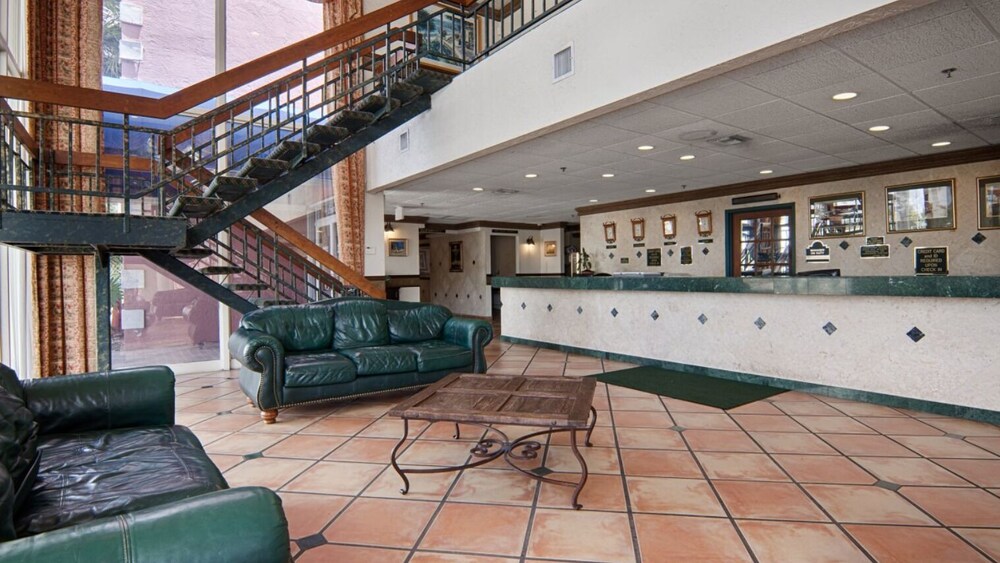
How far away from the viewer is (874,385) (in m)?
4.13

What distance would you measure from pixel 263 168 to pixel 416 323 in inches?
78.6

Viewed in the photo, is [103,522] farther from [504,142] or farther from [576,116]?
[504,142]

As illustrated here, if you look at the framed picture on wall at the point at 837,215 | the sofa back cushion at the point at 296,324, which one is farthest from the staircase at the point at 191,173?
the framed picture on wall at the point at 837,215

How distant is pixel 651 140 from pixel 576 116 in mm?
1292

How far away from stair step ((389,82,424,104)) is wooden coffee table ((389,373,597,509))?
3.72m

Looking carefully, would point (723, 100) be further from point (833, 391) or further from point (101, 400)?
point (101, 400)

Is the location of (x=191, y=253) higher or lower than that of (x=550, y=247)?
lower

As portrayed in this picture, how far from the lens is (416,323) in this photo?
16.4ft

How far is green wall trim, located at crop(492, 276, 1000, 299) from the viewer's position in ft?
11.8

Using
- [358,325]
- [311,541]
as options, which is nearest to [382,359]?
[358,325]

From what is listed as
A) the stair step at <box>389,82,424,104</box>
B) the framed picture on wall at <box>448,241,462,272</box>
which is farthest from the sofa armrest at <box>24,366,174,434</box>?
the framed picture on wall at <box>448,241,462,272</box>

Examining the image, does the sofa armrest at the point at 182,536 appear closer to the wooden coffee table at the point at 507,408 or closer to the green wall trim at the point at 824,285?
the wooden coffee table at the point at 507,408

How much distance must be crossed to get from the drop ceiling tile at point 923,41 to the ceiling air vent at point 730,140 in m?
1.72

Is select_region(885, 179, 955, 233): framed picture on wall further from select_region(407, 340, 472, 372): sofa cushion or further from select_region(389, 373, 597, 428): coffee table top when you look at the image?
select_region(407, 340, 472, 372): sofa cushion
